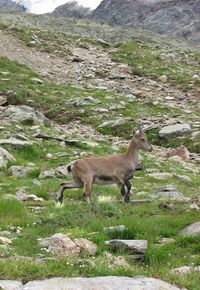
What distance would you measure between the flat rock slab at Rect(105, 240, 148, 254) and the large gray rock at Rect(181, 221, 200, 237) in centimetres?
126

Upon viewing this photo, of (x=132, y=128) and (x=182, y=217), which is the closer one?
(x=182, y=217)

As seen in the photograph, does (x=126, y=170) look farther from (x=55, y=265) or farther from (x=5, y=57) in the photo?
(x=5, y=57)

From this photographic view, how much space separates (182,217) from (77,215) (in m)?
2.29

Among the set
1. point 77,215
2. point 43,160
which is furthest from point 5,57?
point 77,215

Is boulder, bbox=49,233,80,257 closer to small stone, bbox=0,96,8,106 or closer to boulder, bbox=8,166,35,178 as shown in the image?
boulder, bbox=8,166,35,178

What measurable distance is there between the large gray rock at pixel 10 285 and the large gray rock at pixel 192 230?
4.76 m

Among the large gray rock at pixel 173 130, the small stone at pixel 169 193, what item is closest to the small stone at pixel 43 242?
the small stone at pixel 169 193

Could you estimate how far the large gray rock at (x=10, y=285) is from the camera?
26.8 ft

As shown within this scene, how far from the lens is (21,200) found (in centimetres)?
1535

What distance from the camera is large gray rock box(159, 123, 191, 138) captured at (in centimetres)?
2714

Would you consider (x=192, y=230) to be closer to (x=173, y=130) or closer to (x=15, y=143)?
(x=15, y=143)

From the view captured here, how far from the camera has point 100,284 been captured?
333 inches

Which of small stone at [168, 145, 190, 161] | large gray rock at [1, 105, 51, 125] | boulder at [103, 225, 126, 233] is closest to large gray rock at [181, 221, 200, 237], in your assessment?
boulder at [103, 225, 126, 233]

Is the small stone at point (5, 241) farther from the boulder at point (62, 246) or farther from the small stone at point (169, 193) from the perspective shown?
the small stone at point (169, 193)
